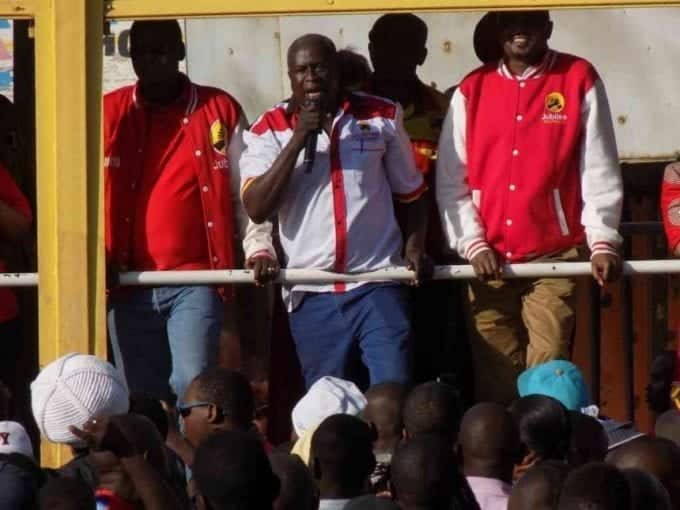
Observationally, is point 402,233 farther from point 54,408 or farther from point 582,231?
point 54,408

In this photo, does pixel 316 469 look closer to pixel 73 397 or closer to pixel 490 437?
pixel 490 437

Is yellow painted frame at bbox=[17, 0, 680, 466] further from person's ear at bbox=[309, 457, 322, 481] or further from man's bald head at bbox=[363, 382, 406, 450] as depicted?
person's ear at bbox=[309, 457, 322, 481]

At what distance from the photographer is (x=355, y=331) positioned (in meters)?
8.06

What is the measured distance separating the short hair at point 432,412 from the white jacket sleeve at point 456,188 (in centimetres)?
138

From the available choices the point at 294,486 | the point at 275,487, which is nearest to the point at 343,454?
the point at 294,486

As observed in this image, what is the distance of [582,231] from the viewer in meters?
8.27

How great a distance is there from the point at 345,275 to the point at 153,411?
4.09 ft

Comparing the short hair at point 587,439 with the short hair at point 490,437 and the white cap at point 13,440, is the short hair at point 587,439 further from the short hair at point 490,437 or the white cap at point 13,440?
the white cap at point 13,440

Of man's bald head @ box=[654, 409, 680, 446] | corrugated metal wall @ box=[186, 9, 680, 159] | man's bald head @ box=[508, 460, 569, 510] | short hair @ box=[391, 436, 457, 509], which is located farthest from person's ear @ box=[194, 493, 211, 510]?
corrugated metal wall @ box=[186, 9, 680, 159]

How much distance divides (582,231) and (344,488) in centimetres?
252

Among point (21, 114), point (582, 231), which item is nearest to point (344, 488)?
point (582, 231)

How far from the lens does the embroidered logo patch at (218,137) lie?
830 cm

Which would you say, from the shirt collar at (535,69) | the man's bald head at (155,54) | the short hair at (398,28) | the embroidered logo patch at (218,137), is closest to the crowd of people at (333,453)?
the embroidered logo patch at (218,137)

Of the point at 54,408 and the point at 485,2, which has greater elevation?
the point at 485,2
